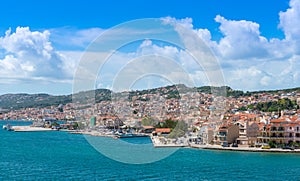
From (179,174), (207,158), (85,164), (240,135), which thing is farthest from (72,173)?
(240,135)

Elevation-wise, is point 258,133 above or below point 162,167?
above

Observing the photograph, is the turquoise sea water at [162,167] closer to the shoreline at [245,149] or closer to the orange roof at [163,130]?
the shoreline at [245,149]

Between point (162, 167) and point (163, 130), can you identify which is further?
point (163, 130)

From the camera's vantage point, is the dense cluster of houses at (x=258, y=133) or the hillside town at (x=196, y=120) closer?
the hillside town at (x=196, y=120)

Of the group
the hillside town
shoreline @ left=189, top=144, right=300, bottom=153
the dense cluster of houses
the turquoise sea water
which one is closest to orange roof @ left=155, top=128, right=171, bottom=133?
the hillside town

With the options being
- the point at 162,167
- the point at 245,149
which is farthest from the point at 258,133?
the point at 162,167

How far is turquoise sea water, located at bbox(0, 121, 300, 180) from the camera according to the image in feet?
30.2

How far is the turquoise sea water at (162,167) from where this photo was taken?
9.21 meters

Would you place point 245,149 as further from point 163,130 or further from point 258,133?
point 163,130

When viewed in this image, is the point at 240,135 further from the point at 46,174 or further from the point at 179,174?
the point at 46,174

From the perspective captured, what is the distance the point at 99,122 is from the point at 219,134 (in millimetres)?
9204

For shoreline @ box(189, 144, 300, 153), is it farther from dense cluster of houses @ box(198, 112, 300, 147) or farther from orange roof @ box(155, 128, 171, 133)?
orange roof @ box(155, 128, 171, 133)

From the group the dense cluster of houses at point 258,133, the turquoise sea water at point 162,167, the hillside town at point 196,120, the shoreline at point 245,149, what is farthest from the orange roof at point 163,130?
the turquoise sea water at point 162,167

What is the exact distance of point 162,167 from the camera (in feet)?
33.8
